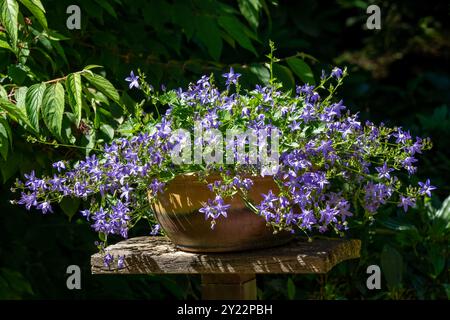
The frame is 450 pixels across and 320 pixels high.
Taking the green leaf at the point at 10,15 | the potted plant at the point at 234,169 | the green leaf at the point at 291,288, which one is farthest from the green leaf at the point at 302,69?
the green leaf at the point at 291,288

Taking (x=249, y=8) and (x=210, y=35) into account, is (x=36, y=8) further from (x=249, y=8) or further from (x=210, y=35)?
(x=249, y=8)

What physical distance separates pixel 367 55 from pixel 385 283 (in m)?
2.57

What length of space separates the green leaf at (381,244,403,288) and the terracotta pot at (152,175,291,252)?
1.46 m

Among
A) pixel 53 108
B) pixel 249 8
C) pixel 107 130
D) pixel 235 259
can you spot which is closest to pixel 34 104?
pixel 53 108

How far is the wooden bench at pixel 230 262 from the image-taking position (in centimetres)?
183

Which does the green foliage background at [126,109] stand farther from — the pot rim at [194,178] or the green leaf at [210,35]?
the pot rim at [194,178]

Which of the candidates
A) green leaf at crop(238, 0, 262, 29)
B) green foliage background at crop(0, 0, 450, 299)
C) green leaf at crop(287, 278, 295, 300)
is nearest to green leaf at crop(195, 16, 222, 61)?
green foliage background at crop(0, 0, 450, 299)

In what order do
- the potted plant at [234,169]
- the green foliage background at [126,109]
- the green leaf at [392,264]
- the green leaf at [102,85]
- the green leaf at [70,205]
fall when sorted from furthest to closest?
the green leaf at [392,264], the green leaf at [70,205], the green foliage background at [126,109], the green leaf at [102,85], the potted plant at [234,169]

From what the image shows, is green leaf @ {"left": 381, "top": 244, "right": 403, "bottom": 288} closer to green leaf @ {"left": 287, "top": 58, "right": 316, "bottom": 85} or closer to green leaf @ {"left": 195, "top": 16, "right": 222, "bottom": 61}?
green leaf @ {"left": 287, "top": 58, "right": 316, "bottom": 85}

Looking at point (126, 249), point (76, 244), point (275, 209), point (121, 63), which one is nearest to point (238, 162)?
point (275, 209)

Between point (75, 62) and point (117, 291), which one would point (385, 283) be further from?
point (75, 62)

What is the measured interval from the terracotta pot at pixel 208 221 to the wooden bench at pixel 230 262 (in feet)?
0.10

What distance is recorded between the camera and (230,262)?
1.87 m

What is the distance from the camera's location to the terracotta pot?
187cm
